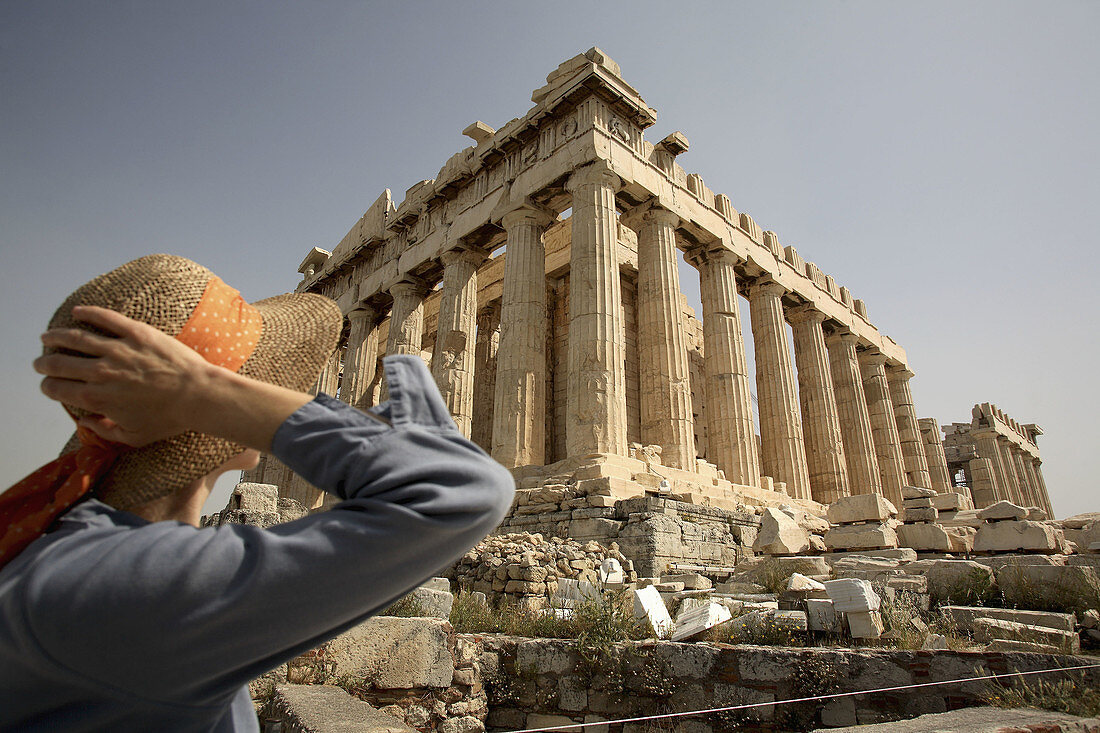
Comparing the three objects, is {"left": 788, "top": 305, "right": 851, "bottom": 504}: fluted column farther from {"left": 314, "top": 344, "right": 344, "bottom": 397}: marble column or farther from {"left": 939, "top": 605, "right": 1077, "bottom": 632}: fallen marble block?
{"left": 314, "top": 344, "right": 344, "bottom": 397}: marble column

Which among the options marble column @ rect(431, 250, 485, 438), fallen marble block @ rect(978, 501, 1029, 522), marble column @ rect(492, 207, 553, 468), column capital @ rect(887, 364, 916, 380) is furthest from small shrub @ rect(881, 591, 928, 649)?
column capital @ rect(887, 364, 916, 380)

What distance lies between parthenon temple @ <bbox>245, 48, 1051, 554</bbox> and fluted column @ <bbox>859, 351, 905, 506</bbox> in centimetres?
8

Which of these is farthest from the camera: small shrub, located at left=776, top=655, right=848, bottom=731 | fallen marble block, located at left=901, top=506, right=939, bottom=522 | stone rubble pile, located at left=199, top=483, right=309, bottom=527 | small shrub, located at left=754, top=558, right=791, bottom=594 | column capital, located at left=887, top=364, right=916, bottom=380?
column capital, located at left=887, top=364, right=916, bottom=380

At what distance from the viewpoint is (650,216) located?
16359mm

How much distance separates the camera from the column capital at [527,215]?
1645cm

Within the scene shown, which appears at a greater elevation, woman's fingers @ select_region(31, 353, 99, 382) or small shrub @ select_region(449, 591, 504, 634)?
woman's fingers @ select_region(31, 353, 99, 382)

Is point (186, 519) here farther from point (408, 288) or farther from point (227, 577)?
point (408, 288)

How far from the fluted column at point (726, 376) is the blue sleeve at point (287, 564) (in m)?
15.5

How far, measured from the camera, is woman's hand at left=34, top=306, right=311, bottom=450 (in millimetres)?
987

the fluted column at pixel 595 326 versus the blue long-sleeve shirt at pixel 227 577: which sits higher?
the fluted column at pixel 595 326

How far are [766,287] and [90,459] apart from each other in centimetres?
2040

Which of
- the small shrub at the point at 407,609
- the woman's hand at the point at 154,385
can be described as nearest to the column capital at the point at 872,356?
the small shrub at the point at 407,609

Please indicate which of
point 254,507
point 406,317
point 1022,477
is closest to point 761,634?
point 254,507

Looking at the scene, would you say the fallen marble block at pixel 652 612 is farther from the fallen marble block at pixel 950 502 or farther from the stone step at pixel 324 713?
the fallen marble block at pixel 950 502
